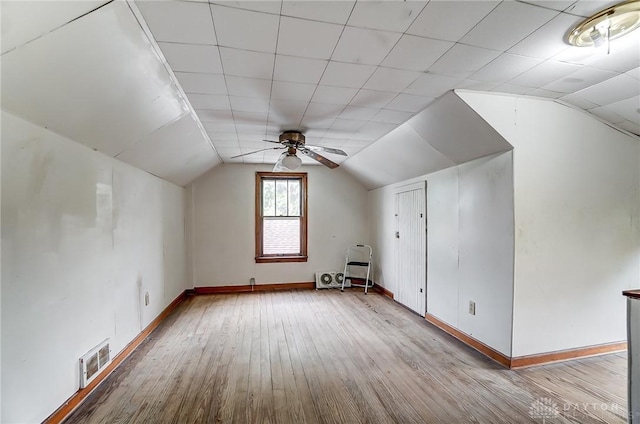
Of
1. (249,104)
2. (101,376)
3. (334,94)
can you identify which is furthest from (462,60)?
(101,376)

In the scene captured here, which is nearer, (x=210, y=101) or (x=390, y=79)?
(x=390, y=79)

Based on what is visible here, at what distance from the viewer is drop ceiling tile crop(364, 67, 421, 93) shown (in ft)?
6.87

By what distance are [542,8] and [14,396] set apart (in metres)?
3.35

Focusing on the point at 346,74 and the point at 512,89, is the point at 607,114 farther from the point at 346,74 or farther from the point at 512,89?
the point at 346,74

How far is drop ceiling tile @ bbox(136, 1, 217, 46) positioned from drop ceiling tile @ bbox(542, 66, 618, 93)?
98.6 inches

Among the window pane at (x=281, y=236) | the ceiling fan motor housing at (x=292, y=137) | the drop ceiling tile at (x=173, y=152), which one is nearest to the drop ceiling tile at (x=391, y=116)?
the ceiling fan motor housing at (x=292, y=137)

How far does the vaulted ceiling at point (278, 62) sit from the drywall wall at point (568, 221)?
218 mm

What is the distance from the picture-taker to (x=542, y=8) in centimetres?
146

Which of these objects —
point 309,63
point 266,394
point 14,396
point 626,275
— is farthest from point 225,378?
point 626,275

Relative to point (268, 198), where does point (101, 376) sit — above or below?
below

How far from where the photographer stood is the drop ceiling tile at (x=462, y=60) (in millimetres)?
1840

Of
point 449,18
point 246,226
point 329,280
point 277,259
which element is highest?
point 449,18

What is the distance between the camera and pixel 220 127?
10.9ft

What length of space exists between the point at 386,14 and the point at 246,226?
4409mm
